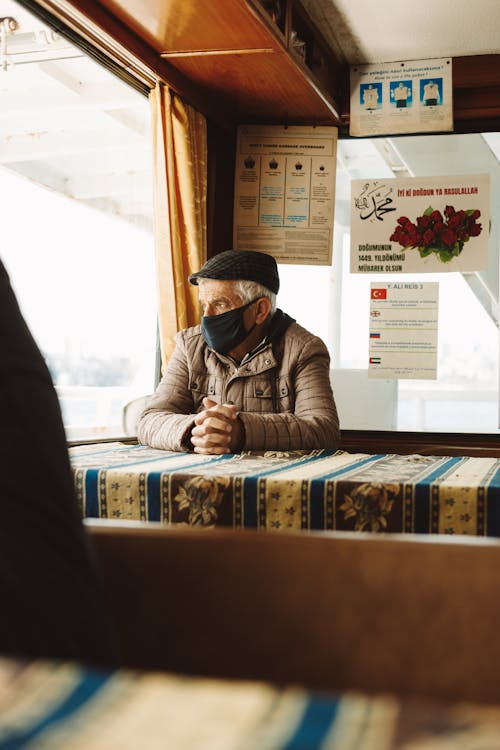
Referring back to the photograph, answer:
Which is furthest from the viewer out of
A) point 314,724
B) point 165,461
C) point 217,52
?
point 217,52

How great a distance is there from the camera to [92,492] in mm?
1785

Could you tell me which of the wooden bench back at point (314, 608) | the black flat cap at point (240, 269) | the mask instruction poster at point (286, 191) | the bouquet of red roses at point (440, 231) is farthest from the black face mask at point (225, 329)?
the wooden bench back at point (314, 608)

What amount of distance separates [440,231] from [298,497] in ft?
9.26

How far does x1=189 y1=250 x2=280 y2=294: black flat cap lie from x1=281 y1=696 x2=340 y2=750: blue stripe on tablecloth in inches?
97.8

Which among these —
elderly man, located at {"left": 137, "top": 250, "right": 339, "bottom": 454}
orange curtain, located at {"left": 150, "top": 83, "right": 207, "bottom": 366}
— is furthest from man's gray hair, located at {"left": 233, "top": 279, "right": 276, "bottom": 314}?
orange curtain, located at {"left": 150, "top": 83, "right": 207, "bottom": 366}

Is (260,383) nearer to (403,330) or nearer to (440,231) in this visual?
(403,330)

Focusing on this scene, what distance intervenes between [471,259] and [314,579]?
354 cm

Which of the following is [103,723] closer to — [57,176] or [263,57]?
[263,57]

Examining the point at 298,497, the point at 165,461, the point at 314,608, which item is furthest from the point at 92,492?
the point at 314,608

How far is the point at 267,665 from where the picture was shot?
795 millimetres

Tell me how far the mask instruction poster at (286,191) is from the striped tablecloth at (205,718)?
3.92 metres

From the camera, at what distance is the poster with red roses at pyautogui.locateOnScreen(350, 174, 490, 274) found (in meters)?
4.09

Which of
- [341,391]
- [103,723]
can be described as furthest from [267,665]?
[341,391]

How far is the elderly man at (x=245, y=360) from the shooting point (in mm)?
2672
